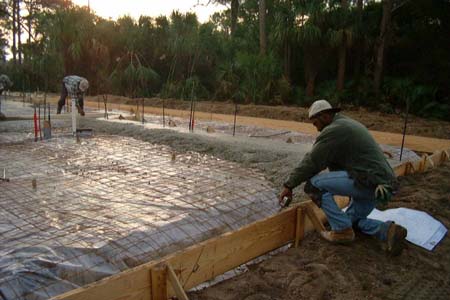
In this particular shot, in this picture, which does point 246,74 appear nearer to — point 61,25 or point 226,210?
point 61,25

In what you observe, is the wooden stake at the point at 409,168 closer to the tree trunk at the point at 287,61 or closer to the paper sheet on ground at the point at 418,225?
the paper sheet on ground at the point at 418,225

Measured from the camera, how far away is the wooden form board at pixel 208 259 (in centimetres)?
161

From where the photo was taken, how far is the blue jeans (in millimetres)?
2330

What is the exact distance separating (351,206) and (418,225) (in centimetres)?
57

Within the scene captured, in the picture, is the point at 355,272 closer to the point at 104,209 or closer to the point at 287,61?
the point at 104,209

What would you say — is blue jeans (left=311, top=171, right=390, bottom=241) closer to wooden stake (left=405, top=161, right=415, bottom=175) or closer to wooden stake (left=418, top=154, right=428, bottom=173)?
wooden stake (left=405, top=161, right=415, bottom=175)

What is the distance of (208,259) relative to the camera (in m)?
2.04

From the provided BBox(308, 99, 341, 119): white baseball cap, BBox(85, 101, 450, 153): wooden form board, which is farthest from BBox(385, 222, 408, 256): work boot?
BBox(85, 101, 450, 153): wooden form board

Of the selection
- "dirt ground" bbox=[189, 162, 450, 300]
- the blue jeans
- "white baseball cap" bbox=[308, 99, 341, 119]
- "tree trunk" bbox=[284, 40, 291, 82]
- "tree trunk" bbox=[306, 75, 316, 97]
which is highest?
"tree trunk" bbox=[284, 40, 291, 82]

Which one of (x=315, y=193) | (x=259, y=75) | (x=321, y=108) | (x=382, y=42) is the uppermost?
(x=382, y=42)

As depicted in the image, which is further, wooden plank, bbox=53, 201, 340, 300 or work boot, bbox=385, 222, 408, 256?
work boot, bbox=385, 222, 408, 256

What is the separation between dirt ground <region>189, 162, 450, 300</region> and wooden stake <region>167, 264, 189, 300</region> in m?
0.29

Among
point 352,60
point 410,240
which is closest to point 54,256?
point 410,240

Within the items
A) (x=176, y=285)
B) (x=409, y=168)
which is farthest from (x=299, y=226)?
(x=409, y=168)
